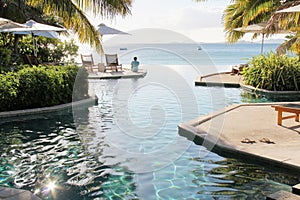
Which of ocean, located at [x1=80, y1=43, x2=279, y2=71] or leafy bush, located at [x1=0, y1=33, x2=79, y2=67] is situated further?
leafy bush, located at [x1=0, y1=33, x2=79, y2=67]

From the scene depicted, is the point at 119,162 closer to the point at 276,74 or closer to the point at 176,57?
the point at 276,74

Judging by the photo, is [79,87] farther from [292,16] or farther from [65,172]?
[292,16]

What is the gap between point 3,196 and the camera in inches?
162

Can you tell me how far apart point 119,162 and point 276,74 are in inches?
378

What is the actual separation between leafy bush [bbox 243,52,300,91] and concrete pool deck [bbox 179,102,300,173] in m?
4.28

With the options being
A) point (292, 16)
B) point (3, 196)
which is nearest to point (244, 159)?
point (3, 196)

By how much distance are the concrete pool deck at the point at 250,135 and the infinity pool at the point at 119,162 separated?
20cm

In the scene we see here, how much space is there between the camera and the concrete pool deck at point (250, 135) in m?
5.66

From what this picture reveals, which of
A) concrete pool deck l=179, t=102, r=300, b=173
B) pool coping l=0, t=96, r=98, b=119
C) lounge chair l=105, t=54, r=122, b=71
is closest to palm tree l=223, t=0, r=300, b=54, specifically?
concrete pool deck l=179, t=102, r=300, b=173

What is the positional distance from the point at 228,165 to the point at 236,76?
13.3m

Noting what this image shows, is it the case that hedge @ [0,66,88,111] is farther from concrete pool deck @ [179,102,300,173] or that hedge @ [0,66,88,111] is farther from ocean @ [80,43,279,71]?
concrete pool deck @ [179,102,300,173]

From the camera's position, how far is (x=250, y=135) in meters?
6.96

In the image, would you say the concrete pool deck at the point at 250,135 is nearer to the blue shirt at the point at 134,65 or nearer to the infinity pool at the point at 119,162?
the infinity pool at the point at 119,162

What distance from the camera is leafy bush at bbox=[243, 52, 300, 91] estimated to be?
13391 millimetres
